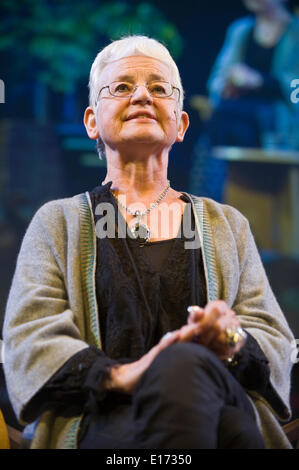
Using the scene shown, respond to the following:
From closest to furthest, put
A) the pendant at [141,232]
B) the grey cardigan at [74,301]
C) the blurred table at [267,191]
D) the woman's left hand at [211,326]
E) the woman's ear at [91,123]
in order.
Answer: the woman's left hand at [211,326] < the grey cardigan at [74,301] < the pendant at [141,232] < the woman's ear at [91,123] < the blurred table at [267,191]

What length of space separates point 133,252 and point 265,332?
0.39 meters

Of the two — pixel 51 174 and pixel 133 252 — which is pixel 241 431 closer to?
pixel 133 252

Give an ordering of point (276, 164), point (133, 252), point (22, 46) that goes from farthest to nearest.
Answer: point (276, 164) < point (22, 46) < point (133, 252)

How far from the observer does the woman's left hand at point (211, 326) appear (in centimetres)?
109

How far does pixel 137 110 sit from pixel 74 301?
1.76 feet

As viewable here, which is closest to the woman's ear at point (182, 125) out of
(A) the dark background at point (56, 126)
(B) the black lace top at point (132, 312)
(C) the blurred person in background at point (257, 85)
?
(B) the black lace top at point (132, 312)

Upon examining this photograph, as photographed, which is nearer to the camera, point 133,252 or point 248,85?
point 133,252

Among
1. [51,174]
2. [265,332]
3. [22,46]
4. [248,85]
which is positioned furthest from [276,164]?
[265,332]

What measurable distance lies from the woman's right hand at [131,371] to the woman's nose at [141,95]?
659 millimetres

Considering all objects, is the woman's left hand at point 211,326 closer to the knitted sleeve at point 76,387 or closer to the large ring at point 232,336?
the large ring at point 232,336

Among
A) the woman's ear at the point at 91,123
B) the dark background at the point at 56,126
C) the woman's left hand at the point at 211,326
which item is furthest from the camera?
the dark background at the point at 56,126

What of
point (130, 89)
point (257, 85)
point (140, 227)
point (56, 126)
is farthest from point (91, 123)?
point (257, 85)

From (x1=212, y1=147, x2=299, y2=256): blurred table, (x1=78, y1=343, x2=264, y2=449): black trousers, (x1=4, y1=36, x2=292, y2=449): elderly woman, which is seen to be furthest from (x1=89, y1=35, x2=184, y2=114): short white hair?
(x1=212, y1=147, x2=299, y2=256): blurred table
